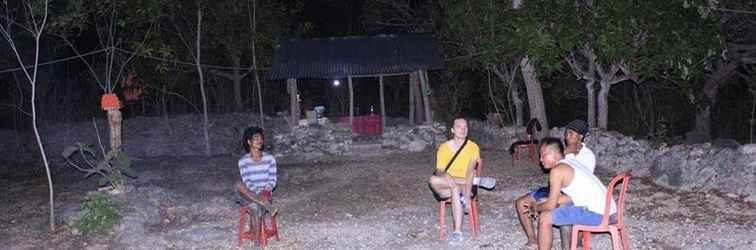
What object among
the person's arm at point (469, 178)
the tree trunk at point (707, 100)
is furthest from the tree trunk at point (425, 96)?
the person's arm at point (469, 178)

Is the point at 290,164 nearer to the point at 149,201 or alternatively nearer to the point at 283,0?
the point at 149,201

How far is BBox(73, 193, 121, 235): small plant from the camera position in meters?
7.01

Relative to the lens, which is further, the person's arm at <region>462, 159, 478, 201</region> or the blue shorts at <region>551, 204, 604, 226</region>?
the person's arm at <region>462, 159, 478, 201</region>

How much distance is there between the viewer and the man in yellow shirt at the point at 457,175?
617cm

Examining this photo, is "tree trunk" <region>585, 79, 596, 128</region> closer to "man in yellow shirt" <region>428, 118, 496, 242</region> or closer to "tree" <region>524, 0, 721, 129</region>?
"tree" <region>524, 0, 721, 129</region>

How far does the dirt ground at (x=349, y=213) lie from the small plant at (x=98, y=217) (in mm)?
122

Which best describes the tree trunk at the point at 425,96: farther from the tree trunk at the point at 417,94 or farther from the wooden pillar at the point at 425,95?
the tree trunk at the point at 417,94

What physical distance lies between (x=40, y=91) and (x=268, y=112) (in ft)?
21.1

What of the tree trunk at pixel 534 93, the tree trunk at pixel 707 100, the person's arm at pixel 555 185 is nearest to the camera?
the person's arm at pixel 555 185

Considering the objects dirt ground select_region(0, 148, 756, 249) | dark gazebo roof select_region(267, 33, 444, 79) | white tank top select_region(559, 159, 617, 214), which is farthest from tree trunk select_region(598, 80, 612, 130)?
white tank top select_region(559, 159, 617, 214)

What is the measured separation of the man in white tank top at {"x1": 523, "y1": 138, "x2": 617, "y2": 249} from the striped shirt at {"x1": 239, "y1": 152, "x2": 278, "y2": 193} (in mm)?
2544

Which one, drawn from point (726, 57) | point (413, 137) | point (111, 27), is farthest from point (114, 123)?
point (726, 57)

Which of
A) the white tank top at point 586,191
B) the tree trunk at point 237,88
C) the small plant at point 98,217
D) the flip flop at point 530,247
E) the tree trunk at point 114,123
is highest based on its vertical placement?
the tree trunk at point 237,88

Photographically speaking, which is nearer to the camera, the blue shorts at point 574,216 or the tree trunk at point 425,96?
the blue shorts at point 574,216
